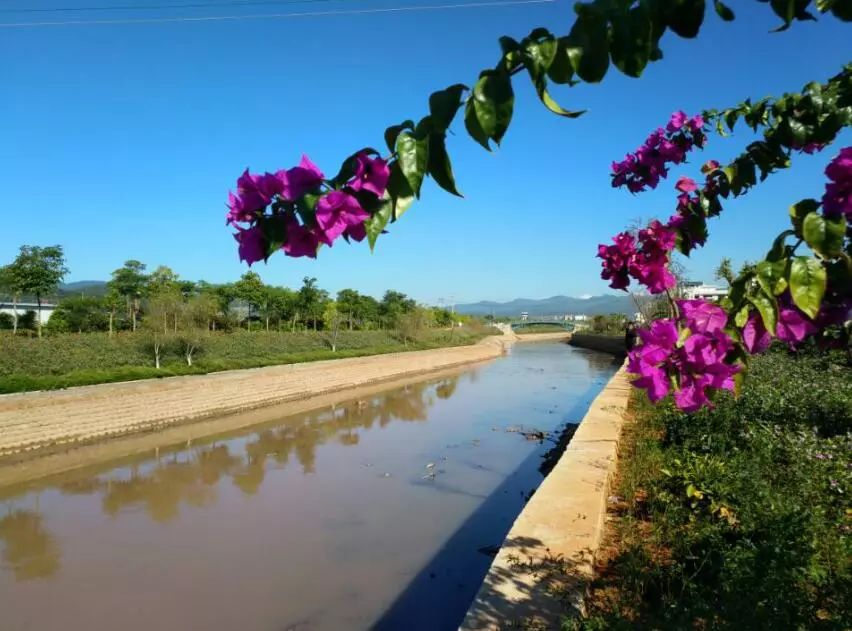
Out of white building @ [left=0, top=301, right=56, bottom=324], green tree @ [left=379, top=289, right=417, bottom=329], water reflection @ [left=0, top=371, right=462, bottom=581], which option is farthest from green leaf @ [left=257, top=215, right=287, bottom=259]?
green tree @ [left=379, top=289, right=417, bottom=329]

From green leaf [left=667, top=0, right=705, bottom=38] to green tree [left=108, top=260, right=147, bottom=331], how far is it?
91.0ft

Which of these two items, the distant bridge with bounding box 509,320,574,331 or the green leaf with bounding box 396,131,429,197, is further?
the distant bridge with bounding box 509,320,574,331

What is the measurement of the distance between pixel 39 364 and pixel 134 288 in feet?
43.9

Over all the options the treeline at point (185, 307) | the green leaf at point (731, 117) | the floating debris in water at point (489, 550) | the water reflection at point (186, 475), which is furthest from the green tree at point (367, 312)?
the green leaf at point (731, 117)

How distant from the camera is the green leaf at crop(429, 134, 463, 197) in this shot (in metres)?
0.92

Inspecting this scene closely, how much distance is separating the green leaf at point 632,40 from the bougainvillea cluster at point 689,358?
0.41m

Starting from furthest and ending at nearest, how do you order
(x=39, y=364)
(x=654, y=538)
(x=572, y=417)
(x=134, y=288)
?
(x=134, y=288), (x=572, y=417), (x=39, y=364), (x=654, y=538)

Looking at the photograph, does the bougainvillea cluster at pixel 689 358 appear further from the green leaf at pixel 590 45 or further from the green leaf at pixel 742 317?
the green leaf at pixel 590 45

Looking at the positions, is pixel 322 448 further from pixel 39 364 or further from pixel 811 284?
pixel 811 284

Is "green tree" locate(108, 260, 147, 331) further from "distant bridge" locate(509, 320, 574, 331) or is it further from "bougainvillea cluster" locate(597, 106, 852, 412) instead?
"distant bridge" locate(509, 320, 574, 331)

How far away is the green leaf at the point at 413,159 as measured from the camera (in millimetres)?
875

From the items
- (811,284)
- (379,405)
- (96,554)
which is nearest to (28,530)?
(96,554)

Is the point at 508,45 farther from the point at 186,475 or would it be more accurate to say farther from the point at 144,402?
the point at 144,402

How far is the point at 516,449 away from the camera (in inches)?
469
